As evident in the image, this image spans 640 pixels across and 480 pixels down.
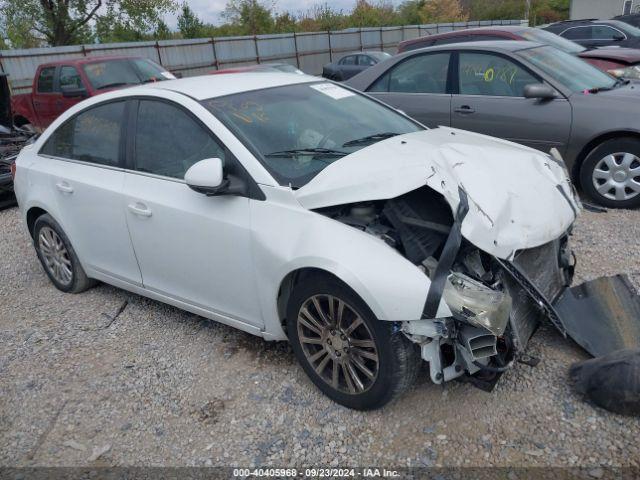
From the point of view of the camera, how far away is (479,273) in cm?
275

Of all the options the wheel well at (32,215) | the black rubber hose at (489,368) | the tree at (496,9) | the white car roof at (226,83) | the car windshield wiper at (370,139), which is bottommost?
the tree at (496,9)

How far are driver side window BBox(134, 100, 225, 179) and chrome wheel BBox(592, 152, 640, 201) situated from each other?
12.9 feet

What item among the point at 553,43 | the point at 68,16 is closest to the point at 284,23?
the point at 68,16

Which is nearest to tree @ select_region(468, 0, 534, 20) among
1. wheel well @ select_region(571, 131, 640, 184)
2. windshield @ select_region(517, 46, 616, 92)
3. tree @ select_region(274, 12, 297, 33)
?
tree @ select_region(274, 12, 297, 33)

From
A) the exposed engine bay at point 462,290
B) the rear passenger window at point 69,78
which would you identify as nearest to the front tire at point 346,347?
the exposed engine bay at point 462,290

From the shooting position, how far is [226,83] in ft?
12.4

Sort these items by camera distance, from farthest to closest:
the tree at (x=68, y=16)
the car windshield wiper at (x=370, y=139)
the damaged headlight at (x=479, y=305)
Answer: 1. the tree at (x=68, y=16)
2. the car windshield wiper at (x=370, y=139)
3. the damaged headlight at (x=479, y=305)

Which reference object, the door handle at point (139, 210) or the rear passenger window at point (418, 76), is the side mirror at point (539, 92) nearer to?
the rear passenger window at point (418, 76)

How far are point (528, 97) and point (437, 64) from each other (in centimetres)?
127

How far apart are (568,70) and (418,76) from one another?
1625mm

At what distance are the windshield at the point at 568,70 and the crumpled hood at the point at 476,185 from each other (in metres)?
2.97

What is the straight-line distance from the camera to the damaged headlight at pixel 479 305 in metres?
2.46

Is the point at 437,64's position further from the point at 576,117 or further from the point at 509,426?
the point at 509,426

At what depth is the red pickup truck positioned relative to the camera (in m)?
9.97
